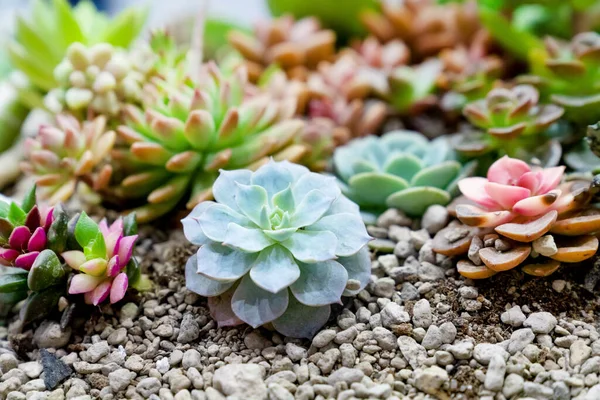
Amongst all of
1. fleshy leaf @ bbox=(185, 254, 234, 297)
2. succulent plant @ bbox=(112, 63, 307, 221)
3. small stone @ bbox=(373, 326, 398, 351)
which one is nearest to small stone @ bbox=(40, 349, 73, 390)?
fleshy leaf @ bbox=(185, 254, 234, 297)

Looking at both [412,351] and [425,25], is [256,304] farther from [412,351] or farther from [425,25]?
[425,25]

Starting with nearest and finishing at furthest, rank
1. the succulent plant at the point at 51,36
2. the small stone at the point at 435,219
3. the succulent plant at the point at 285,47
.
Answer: the small stone at the point at 435,219
the succulent plant at the point at 51,36
the succulent plant at the point at 285,47

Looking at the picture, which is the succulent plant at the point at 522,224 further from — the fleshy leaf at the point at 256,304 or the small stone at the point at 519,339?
the fleshy leaf at the point at 256,304

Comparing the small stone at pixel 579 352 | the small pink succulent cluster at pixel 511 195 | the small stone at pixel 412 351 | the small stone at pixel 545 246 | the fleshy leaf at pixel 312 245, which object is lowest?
the small stone at pixel 579 352

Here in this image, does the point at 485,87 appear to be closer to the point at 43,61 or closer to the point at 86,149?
the point at 86,149

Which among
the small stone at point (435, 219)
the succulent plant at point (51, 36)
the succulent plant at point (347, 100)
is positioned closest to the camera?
the small stone at point (435, 219)

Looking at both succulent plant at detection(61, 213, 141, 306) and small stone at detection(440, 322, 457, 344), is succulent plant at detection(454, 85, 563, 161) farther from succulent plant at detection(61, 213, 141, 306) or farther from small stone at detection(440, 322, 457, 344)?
succulent plant at detection(61, 213, 141, 306)

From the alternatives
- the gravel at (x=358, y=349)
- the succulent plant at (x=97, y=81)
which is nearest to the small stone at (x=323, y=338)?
the gravel at (x=358, y=349)
